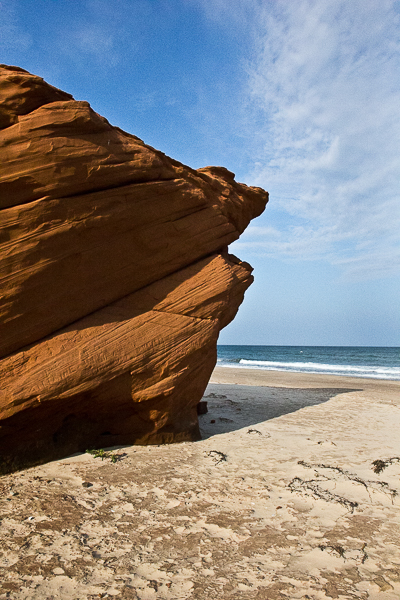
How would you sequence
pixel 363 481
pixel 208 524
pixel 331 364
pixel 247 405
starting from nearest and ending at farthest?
pixel 208 524 < pixel 363 481 < pixel 247 405 < pixel 331 364

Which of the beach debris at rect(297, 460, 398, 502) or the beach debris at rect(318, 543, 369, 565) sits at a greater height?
the beach debris at rect(297, 460, 398, 502)

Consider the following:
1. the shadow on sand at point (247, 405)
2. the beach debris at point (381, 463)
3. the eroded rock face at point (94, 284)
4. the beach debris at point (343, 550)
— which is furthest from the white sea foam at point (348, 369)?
the beach debris at point (343, 550)

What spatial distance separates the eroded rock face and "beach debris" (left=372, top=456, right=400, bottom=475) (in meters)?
3.66

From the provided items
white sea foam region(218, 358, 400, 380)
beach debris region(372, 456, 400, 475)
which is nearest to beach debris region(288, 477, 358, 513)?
beach debris region(372, 456, 400, 475)

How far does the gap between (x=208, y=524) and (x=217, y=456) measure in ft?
7.54

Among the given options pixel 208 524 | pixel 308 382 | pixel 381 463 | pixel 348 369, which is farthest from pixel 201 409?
pixel 348 369

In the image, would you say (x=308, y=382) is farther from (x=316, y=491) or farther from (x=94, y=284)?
(x=94, y=284)

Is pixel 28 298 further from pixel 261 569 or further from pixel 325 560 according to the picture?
pixel 325 560

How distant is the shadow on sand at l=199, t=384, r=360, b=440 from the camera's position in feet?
31.7

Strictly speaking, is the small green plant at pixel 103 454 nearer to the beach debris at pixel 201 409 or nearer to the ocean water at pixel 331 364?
the beach debris at pixel 201 409

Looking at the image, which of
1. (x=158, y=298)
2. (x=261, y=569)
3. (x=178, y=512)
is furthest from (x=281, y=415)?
(x=261, y=569)

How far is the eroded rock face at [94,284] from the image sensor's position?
6289 mm

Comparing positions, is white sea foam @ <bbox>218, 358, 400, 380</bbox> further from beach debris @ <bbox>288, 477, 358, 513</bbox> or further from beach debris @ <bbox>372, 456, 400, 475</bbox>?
beach debris @ <bbox>288, 477, 358, 513</bbox>

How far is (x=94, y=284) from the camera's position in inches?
283
